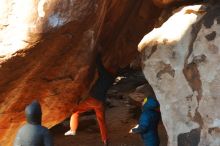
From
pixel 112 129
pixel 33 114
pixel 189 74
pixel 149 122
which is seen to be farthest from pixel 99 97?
pixel 33 114

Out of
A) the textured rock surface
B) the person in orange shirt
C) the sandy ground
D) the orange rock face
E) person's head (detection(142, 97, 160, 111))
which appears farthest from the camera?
→ the sandy ground

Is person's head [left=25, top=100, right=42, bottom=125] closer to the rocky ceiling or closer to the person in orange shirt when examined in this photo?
the rocky ceiling

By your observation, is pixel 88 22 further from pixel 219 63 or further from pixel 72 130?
pixel 72 130

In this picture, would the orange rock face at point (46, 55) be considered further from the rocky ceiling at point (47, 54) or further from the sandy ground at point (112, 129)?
the sandy ground at point (112, 129)

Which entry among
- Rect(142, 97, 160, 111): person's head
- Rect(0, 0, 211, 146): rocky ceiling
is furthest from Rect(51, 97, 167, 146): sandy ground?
Rect(142, 97, 160, 111): person's head

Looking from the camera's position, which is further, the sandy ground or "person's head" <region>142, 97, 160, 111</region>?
the sandy ground

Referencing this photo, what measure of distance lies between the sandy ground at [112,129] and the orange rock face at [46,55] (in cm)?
181

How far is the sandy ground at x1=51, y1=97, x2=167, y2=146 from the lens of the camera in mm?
8335

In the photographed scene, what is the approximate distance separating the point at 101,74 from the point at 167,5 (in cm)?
159

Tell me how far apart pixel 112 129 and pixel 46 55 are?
3834 mm

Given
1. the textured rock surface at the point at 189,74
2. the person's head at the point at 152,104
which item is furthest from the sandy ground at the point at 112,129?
the textured rock surface at the point at 189,74

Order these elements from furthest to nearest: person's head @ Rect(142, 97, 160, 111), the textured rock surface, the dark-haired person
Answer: person's head @ Rect(142, 97, 160, 111), the textured rock surface, the dark-haired person

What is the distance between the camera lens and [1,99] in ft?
18.8

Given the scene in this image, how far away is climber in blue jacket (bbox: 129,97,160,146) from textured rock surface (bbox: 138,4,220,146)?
0.40 meters
